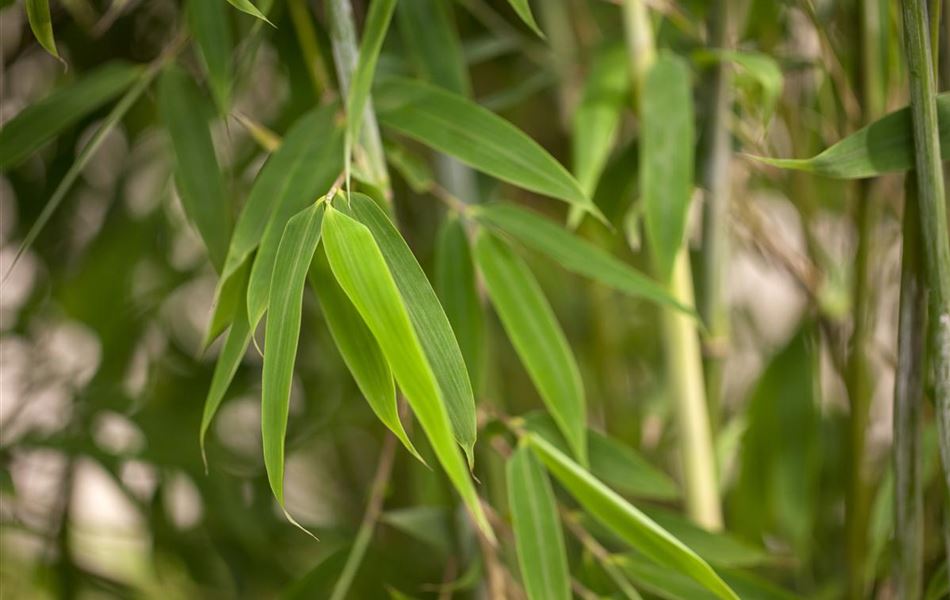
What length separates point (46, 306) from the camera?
0.76 meters

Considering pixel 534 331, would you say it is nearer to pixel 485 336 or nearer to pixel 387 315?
pixel 485 336

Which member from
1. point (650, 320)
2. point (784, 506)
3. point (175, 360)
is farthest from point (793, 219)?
point (175, 360)

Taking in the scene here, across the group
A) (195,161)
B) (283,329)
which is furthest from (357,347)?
(195,161)

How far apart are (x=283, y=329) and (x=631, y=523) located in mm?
157

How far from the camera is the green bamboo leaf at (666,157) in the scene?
1.42 ft

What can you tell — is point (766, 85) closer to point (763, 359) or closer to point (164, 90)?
point (164, 90)

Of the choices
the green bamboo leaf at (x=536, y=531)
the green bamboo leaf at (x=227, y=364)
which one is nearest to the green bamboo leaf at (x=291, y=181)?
the green bamboo leaf at (x=227, y=364)

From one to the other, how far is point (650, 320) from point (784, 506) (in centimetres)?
32

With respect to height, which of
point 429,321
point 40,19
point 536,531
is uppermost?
point 40,19

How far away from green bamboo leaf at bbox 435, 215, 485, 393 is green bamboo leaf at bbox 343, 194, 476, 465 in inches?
4.6

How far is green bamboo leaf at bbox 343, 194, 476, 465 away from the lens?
302 millimetres

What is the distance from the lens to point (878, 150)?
1.10 feet

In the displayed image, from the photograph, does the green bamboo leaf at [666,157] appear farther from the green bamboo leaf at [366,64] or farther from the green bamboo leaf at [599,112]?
the green bamboo leaf at [366,64]

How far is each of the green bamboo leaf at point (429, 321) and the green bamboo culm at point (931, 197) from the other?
0.16 metres
